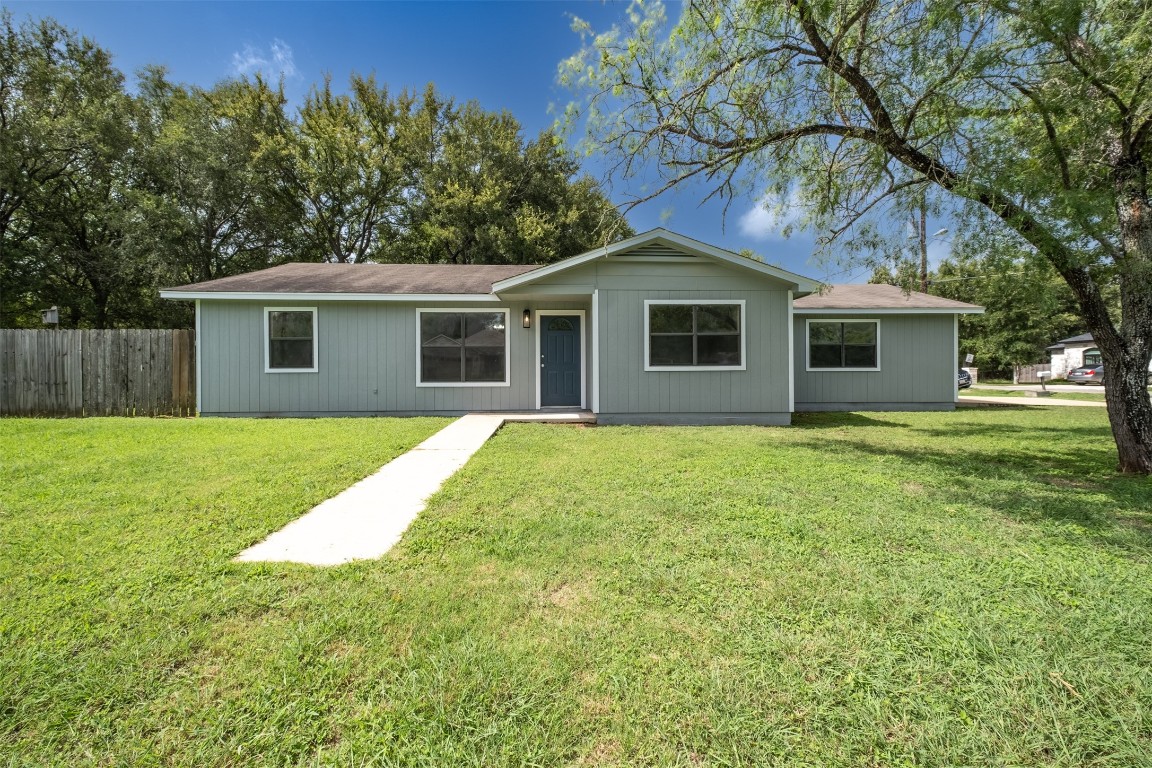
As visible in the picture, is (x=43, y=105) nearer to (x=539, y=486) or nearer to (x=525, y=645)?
(x=539, y=486)

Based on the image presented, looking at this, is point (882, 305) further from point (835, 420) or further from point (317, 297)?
point (317, 297)

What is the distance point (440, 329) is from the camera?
9.73m

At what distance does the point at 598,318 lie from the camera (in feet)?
28.0

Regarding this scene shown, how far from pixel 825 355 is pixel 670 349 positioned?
Answer: 5010 millimetres

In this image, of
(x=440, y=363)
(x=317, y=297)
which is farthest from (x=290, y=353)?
(x=440, y=363)

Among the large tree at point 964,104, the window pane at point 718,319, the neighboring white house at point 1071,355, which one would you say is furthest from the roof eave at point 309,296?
the neighboring white house at point 1071,355

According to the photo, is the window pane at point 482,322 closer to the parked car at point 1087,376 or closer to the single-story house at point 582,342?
the single-story house at point 582,342

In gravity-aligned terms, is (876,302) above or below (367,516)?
above

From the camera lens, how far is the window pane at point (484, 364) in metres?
9.79

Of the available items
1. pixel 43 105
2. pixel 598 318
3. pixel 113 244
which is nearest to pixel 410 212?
pixel 113 244

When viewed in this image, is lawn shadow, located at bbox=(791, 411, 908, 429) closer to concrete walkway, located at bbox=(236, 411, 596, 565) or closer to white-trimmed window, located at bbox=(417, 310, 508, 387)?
white-trimmed window, located at bbox=(417, 310, 508, 387)

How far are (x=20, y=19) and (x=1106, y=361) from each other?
29.0 metres

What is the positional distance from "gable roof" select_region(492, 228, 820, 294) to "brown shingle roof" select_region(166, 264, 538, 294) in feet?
2.09

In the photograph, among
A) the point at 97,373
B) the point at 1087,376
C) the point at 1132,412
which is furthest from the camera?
the point at 1087,376
